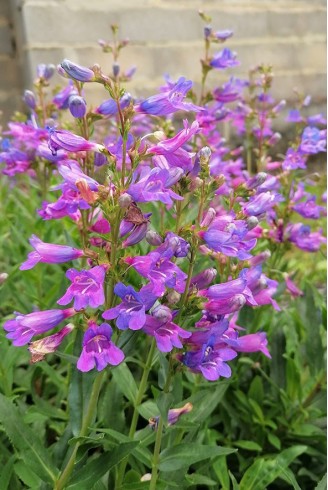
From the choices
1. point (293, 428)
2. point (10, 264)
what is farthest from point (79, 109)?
point (10, 264)

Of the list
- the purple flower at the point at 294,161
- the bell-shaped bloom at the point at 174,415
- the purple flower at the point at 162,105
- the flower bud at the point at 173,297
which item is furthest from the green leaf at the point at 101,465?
the purple flower at the point at 294,161

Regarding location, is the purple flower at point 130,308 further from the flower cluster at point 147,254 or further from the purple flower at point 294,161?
the purple flower at point 294,161

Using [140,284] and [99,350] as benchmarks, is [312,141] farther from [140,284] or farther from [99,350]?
[99,350]

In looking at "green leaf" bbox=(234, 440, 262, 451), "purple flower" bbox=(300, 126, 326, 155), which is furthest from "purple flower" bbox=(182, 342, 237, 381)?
"purple flower" bbox=(300, 126, 326, 155)

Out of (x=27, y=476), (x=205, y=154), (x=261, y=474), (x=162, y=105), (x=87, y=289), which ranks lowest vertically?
(x=261, y=474)

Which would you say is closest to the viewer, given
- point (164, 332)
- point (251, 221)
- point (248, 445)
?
point (164, 332)

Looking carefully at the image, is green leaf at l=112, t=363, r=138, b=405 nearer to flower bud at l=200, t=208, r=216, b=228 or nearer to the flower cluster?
the flower cluster

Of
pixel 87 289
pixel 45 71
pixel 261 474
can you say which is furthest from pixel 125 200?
pixel 45 71

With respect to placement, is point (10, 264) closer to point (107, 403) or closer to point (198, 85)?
point (107, 403)
